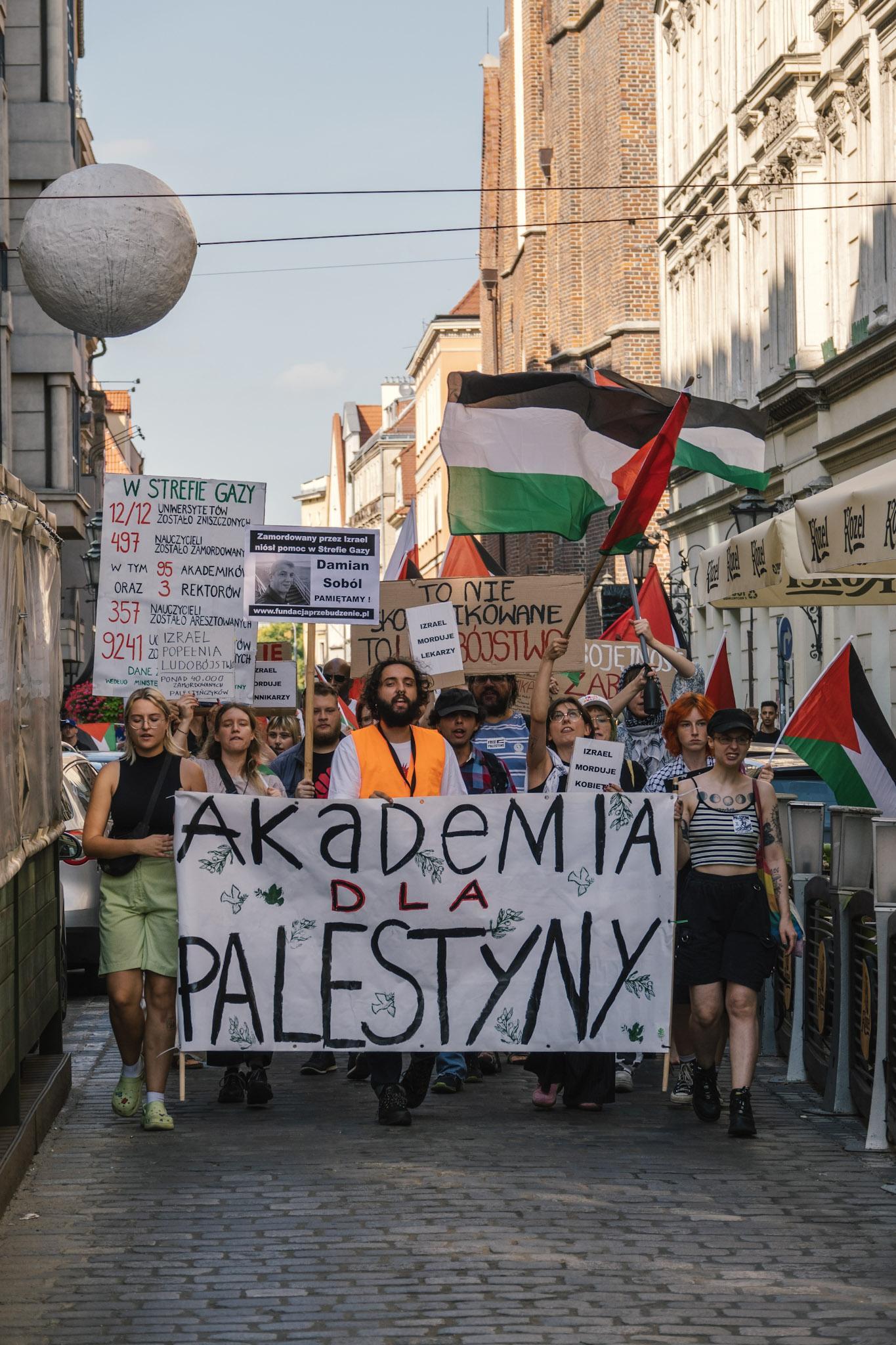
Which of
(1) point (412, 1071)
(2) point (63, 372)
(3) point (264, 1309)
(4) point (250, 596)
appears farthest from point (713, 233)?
(3) point (264, 1309)

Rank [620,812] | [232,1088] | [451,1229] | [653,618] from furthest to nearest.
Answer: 1. [653,618]
2. [232,1088]
3. [620,812]
4. [451,1229]

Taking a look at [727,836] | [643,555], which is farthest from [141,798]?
[643,555]

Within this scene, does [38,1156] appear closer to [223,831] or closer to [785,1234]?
[223,831]

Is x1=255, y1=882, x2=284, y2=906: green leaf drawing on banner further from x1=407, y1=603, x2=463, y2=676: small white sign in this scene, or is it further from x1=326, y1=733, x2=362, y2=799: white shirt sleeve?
x1=407, y1=603, x2=463, y2=676: small white sign

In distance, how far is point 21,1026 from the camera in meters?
7.53

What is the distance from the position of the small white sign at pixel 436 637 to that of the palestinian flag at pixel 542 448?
1.60 m

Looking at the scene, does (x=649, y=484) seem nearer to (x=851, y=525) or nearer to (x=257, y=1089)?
(x=851, y=525)

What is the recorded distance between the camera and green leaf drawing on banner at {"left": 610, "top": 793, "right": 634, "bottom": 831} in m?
8.98

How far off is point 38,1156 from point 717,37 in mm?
29921

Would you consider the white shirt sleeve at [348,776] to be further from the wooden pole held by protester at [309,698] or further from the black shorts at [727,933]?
the black shorts at [727,933]

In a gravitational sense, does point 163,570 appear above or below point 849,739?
above

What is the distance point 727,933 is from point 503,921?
3.26 feet

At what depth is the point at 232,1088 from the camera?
9.34 meters

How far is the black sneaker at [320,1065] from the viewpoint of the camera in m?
10.2
